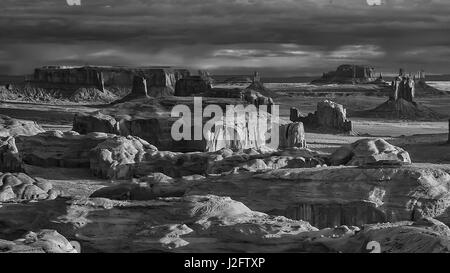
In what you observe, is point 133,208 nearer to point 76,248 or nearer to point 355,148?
point 76,248

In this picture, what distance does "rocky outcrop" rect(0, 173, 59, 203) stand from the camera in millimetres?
41375

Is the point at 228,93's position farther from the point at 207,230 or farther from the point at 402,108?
the point at 207,230

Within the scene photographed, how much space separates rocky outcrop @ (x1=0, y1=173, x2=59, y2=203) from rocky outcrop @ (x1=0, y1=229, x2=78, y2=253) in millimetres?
12721

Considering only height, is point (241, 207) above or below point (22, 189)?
above

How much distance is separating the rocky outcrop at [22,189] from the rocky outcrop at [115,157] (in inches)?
355

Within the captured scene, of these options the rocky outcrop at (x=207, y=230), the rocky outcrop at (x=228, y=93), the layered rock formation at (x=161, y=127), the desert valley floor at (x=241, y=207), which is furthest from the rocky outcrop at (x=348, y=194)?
the rocky outcrop at (x=228, y=93)

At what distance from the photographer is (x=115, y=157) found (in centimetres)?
5597

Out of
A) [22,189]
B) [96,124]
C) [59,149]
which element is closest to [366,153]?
[22,189]

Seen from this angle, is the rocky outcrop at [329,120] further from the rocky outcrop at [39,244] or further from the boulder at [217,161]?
the rocky outcrop at [39,244]

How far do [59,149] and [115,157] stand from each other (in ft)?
18.9

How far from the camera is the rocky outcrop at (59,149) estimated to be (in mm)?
58844

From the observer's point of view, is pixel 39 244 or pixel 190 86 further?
pixel 190 86
